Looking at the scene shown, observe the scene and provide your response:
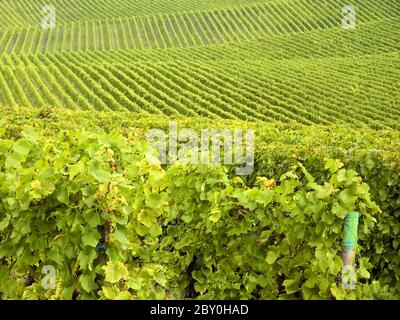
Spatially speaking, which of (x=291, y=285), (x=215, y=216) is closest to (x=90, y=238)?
(x=215, y=216)

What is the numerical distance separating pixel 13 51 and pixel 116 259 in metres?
45.9

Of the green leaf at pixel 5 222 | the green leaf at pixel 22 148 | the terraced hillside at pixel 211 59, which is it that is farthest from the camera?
the terraced hillside at pixel 211 59

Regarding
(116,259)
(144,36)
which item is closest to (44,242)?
(116,259)

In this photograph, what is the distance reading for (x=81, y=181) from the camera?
4.10 meters

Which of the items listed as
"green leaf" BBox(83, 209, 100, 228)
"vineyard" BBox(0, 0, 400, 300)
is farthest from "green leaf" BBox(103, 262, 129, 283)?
"green leaf" BBox(83, 209, 100, 228)

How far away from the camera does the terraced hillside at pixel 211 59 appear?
28.3 metres

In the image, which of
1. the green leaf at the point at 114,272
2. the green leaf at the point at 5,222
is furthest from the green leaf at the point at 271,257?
the green leaf at the point at 5,222

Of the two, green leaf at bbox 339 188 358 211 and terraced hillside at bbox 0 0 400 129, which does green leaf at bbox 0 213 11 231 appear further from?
terraced hillside at bbox 0 0 400 129

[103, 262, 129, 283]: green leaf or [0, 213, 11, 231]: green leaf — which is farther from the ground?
[0, 213, 11, 231]: green leaf

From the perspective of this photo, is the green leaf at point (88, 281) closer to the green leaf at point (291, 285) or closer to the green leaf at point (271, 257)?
the green leaf at point (271, 257)

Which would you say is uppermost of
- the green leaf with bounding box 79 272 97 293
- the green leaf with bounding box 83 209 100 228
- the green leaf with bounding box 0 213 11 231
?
the green leaf with bounding box 0 213 11 231

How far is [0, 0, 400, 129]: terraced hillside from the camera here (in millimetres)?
28281

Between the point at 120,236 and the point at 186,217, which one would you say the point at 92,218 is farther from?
the point at 186,217
